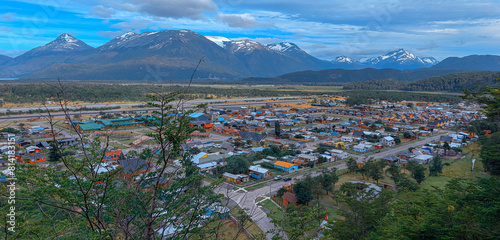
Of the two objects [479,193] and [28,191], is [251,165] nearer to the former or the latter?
[479,193]

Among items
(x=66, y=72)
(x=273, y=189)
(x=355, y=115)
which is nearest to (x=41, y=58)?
(x=66, y=72)

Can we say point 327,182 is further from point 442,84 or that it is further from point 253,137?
point 442,84

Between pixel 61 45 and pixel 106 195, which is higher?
pixel 61 45

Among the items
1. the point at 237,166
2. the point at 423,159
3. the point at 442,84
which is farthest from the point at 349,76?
the point at 237,166

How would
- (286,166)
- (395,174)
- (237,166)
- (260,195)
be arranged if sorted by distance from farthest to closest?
1. (286,166)
2. (237,166)
3. (395,174)
4. (260,195)

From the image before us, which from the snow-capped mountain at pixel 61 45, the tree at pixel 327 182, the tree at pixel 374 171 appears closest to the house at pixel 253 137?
the tree at pixel 374 171

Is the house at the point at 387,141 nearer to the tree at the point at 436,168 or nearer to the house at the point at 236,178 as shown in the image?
the tree at the point at 436,168

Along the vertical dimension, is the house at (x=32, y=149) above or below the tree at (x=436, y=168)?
above

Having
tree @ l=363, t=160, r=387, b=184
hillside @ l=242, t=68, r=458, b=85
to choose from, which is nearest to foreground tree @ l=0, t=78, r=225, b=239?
tree @ l=363, t=160, r=387, b=184
